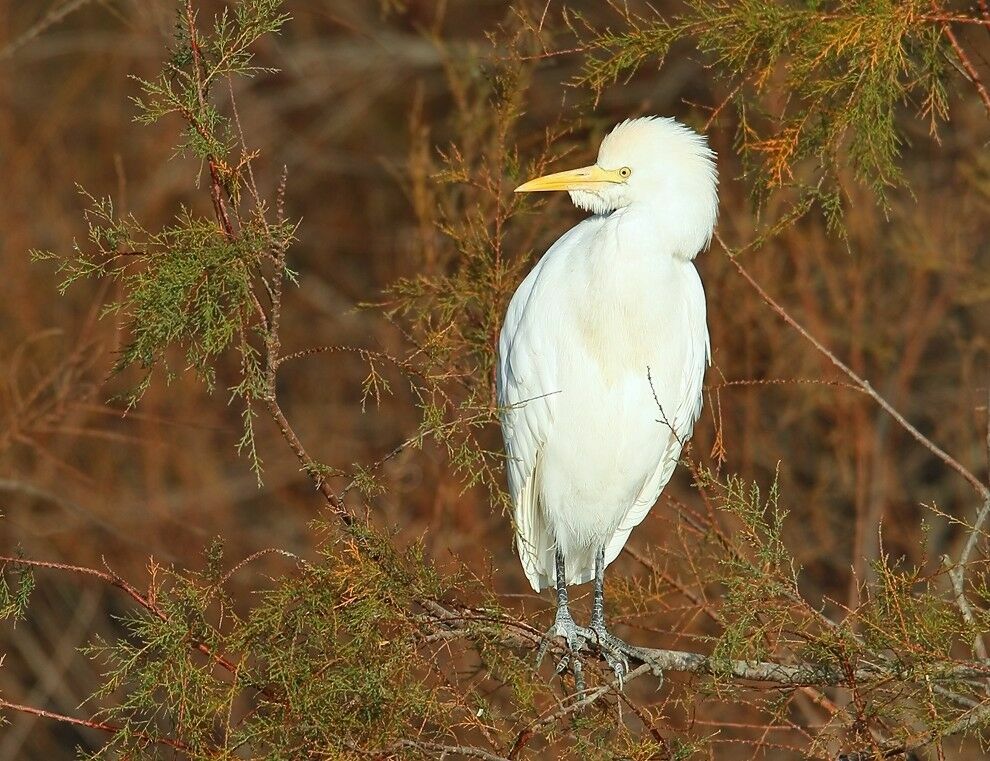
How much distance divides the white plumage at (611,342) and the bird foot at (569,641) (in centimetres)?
25

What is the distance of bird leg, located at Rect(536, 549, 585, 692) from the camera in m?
2.95

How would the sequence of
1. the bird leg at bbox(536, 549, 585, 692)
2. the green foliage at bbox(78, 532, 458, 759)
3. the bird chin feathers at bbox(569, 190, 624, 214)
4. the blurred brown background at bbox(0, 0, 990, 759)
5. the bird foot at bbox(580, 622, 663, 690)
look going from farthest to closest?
the blurred brown background at bbox(0, 0, 990, 759)
the bird chin feathers at bbox(569, 190, 624, 214)
the bird foot at bbox(580, 622, 663, 690)
the bird leg at bbox(536, 549, 585, 692)
the green foliage at bbox(78, 532, 458, 759)

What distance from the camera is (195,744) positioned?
2.52 metres

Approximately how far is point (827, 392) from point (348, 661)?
3342 mm

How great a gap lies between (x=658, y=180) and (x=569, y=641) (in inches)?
46.8

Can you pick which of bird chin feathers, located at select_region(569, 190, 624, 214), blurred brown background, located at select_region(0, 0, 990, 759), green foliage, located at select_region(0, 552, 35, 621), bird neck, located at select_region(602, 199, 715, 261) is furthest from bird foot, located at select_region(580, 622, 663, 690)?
green foliage, located at select_region(0, 552, 35, 621)

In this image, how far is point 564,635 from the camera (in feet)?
11.4

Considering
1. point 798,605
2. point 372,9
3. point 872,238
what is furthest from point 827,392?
point 372,9

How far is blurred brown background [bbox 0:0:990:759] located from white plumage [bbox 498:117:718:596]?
2.54ft

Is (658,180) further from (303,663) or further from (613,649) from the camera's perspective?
(303,663)

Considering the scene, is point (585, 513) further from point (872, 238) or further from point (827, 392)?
point (872, 238)

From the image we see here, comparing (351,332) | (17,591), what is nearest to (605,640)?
(17,591)

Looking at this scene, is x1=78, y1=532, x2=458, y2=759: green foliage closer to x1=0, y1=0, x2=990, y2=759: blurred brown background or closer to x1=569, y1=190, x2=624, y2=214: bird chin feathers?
x1=569, y1=190, x2=624, y2=214: bird chin feathers

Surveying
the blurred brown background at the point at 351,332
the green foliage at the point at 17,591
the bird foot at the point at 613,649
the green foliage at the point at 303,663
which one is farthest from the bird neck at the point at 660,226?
the green foliage at the point at 17,591
